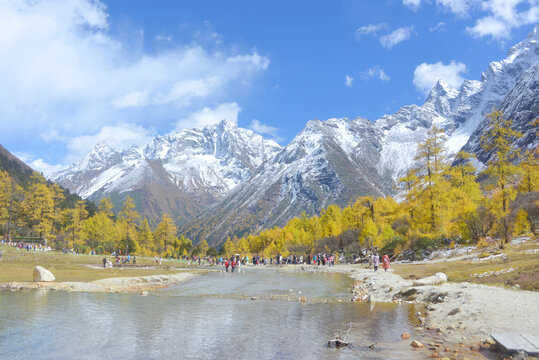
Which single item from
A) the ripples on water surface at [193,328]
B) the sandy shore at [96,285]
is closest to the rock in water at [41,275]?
the sandy shore at [96,285]

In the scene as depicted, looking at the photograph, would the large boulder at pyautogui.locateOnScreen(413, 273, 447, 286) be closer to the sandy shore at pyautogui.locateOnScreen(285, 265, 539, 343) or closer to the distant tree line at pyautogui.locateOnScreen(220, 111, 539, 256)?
the sandy shore at pyautogui.locateOnScreen(285, 265, 539, 343)

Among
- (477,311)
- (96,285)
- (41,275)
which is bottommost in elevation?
(96,285)

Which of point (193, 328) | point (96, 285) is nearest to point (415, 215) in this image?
point (96, 285)

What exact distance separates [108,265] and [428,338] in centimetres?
5730

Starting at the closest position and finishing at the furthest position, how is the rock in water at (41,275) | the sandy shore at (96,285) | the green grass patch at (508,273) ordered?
the green grass patch at (508,273)
the sandy shore at (96,285)
the rock in water at (41,275)

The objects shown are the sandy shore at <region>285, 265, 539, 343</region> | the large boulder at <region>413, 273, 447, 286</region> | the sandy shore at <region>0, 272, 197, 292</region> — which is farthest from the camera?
the sandy shore at <region>0, 272, 197, 292</region>

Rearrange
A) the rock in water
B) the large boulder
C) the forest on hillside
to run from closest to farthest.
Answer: the large boulder < the rock in water < the forest on hillside

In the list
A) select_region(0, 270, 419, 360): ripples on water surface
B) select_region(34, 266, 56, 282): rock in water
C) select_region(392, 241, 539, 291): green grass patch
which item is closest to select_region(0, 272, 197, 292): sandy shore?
select_region(34, 266, 56, 282): rock in water

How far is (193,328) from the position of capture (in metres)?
17.5

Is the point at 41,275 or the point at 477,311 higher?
the point at 477,311

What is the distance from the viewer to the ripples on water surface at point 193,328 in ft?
43.7

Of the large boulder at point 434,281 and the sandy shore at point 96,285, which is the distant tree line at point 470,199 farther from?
the sandy shore at point 96,285

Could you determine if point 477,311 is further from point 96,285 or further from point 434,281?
point 96,285

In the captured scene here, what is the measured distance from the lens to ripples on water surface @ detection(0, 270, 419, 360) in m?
13.3
